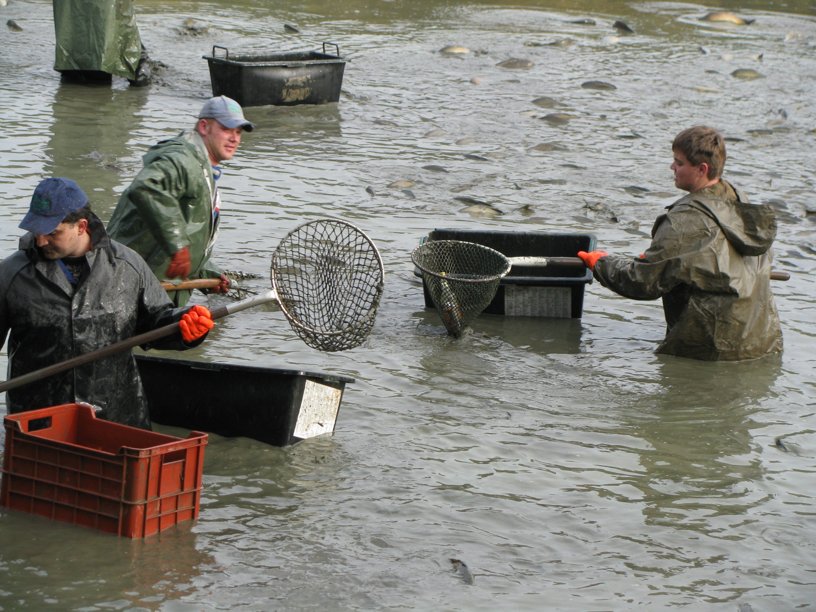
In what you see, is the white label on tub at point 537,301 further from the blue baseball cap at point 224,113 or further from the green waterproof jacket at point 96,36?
the green waterproof jacket at point 96,36

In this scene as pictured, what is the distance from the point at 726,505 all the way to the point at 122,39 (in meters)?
11.0

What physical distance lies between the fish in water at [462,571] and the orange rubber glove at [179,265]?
2.74 m

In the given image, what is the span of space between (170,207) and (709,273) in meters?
3.18

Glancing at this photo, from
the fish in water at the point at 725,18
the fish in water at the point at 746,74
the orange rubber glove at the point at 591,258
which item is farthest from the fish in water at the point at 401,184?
the fish in water at the point at 725,18

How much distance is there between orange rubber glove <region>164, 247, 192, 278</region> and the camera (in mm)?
6992

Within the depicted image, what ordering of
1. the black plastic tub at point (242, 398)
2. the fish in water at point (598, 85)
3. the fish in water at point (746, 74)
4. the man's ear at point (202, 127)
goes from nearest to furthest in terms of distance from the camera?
the black plastic tub at point (242, 398), the man's ear at point (202, 127), the fish in water at point (598, 85), the fish in water at point (746, 74)

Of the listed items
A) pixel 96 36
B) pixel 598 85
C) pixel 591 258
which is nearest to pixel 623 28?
pixel 598 85

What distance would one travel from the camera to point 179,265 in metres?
7.02

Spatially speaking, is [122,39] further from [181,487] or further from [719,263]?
[181,487]

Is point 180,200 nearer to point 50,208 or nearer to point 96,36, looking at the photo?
point 50,208

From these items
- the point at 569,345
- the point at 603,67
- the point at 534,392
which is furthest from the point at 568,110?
the point at 534,392

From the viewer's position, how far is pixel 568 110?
610 inches

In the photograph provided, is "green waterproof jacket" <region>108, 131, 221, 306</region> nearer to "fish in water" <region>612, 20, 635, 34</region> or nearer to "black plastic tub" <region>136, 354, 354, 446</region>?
"black plastic tub" <region>136, 354, 354, 446</region>

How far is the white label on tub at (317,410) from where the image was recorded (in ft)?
19.7
